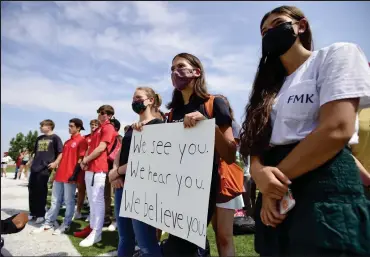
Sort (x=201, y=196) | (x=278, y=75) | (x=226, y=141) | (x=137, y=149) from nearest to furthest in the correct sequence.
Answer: (x=278, y=75)
(x=201, y=196)
(x=226, y=141)
(x=137, y=149)

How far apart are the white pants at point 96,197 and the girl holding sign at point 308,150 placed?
10.9ft

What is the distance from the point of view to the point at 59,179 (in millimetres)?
5344

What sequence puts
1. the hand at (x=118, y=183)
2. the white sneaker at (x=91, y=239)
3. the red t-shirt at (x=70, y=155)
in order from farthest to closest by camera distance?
the red t-shirt at (x=70, y=155), the white sneaker at (x=91, y=239), the hand at (x=118, y=183)

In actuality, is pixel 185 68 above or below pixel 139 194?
above

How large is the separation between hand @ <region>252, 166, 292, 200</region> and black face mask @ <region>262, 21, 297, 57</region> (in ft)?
1.95

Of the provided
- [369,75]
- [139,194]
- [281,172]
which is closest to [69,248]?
[139,194]

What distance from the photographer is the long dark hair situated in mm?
1313

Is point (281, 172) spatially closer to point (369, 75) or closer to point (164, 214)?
point (369, 75)

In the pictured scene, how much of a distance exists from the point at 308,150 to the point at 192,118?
82 cm

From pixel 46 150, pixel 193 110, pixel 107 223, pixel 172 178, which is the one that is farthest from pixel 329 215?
pixel 46 150

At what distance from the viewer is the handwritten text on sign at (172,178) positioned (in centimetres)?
163

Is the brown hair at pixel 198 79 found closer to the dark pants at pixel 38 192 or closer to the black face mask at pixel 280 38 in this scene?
the black face mask at pixel 280 38

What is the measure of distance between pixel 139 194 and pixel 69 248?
2512 mm

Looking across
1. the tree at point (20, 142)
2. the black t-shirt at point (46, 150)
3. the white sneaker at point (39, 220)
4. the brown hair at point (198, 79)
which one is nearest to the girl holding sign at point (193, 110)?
the brown hair at point (198, 79)
